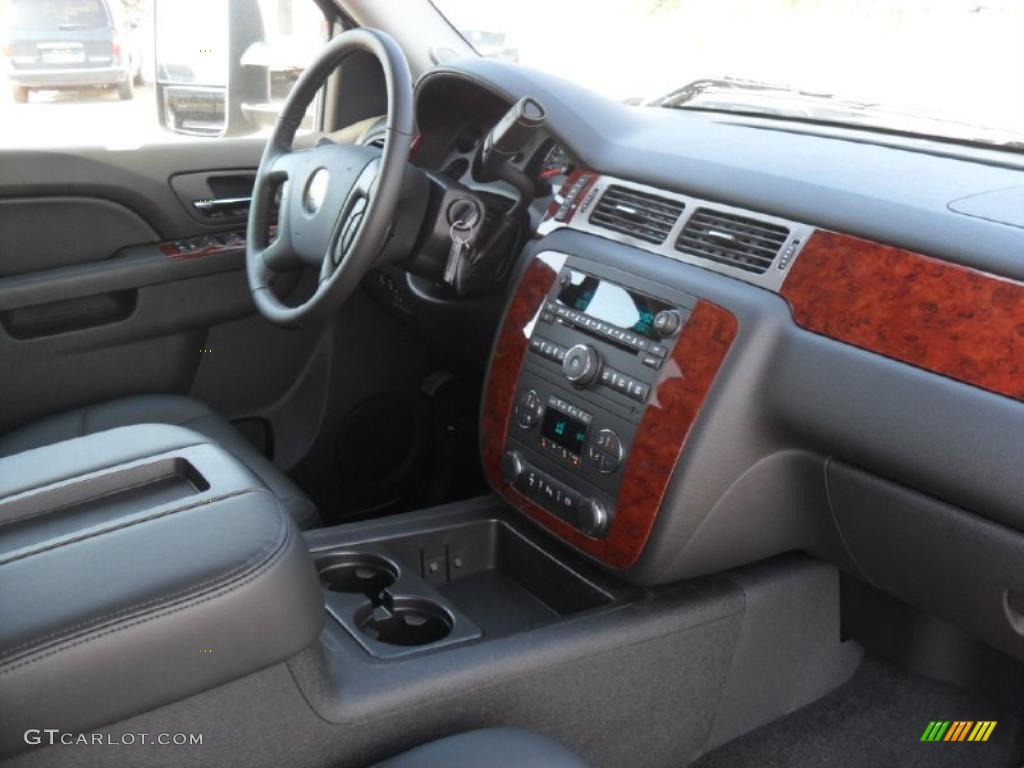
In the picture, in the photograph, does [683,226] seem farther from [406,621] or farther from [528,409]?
[406,621]

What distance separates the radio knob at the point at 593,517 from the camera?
4.99 feet

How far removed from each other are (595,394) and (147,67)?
1.53 m

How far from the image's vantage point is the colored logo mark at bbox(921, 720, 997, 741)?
72.7 inches

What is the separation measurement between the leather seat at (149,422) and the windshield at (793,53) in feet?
2.92

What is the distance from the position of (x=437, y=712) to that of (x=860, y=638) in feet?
2.88

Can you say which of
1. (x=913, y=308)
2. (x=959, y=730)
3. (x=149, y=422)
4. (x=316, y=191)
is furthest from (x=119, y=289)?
(x=959, y=730)

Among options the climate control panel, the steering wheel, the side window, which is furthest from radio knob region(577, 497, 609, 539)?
the side window

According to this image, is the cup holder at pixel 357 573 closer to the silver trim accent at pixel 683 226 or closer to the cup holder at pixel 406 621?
the cup holder at pixel 406 621

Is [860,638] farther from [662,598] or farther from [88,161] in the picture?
[88,161]

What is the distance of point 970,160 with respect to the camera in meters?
1.48

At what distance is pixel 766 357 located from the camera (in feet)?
4.49

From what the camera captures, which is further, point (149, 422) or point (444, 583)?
point (149, 422)

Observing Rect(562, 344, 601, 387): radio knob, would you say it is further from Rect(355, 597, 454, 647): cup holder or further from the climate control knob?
Rect(355, 597, 454, 647): cup holder

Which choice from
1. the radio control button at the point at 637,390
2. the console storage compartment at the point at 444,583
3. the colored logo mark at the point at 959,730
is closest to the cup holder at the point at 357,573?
the console storage compartment at the point at 444,583
